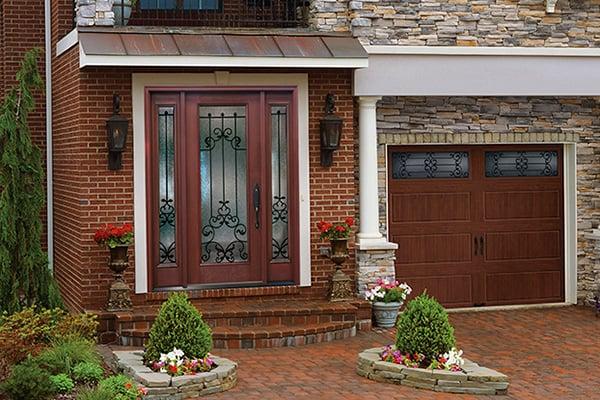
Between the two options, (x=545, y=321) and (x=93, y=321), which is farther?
(x=545, y=321)

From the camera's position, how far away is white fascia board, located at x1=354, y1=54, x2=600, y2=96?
14344mm

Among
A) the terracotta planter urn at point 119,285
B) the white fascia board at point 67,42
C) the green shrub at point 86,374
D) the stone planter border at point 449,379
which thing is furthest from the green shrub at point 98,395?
the white fascia board at point 67,42

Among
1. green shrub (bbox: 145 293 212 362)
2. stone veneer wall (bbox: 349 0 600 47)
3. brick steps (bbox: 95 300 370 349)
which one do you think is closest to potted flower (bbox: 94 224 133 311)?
brick steps (bbox: 95 300 370 349)

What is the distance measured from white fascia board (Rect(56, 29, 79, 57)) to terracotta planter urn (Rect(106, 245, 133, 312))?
8.30 ft

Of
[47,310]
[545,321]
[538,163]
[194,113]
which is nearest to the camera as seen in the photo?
[47,310]

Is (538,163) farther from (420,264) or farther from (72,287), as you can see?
(72,287)

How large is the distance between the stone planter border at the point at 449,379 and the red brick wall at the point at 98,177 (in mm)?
3523

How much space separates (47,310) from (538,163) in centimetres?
722

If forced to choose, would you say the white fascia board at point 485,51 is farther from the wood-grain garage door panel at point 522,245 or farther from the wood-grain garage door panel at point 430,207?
the wood-grain garage door panel at point 522,245

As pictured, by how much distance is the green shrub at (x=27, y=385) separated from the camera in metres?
9.55

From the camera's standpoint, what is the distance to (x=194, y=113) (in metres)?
13.7

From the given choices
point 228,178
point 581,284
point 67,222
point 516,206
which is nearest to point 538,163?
point 516,206

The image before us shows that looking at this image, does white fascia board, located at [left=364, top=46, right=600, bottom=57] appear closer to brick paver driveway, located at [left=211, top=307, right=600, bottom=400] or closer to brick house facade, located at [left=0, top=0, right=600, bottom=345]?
brick house facade, located at [left=0, top=0, right=600, bottom=345]

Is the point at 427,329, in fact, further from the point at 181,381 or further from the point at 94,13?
the point at 94,13
